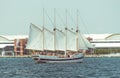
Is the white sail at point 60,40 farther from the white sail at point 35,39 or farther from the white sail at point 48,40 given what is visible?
the white sail at point 35,39

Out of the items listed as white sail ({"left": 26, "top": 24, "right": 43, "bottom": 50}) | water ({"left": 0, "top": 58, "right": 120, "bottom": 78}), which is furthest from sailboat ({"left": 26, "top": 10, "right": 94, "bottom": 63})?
water ({"left": 0, "top": 58, "right": 120, "bottom": 78})

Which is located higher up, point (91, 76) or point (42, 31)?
point (42, 31)

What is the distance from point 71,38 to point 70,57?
30.3 feet

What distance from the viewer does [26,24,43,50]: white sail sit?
17050cm

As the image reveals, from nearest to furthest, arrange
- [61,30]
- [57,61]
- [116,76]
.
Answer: [116,76] < [57,61] < [61,30]

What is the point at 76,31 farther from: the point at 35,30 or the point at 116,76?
the point at 116,76

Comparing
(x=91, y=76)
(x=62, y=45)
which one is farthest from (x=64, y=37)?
(x=91, y=76)

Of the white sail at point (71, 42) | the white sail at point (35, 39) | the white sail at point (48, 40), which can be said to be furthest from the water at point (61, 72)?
the white sail at point (71, 42)

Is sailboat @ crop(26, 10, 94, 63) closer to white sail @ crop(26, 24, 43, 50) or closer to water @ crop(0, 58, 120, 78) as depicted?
white sail @ crop(26, 24, 43, 50)

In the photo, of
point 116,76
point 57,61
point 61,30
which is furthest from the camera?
point 61,30

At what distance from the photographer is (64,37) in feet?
585

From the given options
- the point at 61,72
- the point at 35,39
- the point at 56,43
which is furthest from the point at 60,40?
the point at 61,72

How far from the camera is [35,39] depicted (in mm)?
173500

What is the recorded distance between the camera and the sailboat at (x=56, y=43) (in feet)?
568
